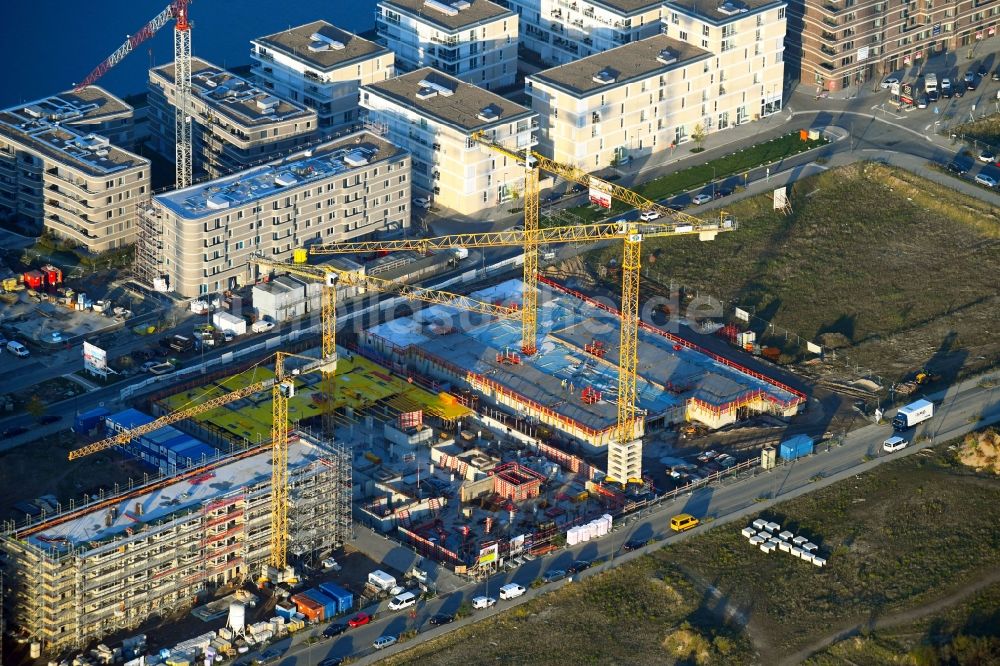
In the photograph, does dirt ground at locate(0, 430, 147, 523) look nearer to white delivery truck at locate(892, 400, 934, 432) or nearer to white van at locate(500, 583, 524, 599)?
white van at locate(500, 583, 524, 599)

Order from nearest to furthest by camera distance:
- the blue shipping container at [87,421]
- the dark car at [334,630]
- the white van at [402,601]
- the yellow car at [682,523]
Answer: the dark car at [334,630] < the white van at [402,601] < the yellow car at [682,523] < the blue shipping container at [87,421]

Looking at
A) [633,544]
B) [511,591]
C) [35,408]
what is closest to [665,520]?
[633,544]

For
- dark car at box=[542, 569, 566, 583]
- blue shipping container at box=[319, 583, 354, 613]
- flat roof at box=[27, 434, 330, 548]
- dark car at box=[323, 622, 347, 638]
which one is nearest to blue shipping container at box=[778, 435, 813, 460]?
dark car at box=[542, 569, 566, 583]

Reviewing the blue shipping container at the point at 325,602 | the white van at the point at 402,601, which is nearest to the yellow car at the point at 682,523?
the white van at the point at 402,601

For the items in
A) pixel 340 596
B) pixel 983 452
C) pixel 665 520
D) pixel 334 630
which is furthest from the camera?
pixel 983 452

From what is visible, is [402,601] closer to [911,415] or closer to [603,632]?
[603,632]

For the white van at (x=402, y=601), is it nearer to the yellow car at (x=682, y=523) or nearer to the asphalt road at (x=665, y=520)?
the asphalt road at (x=665, y=520)
